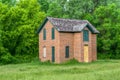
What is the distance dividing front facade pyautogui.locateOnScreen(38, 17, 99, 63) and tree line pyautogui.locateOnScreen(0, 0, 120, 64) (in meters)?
6.18

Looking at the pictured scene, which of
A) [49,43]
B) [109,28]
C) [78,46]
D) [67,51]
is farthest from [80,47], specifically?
[109,28]

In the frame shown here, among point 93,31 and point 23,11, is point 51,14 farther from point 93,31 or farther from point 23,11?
point 93,31

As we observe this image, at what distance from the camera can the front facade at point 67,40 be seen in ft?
152

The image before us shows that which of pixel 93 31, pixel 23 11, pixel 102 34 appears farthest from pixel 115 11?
pixel 23 11

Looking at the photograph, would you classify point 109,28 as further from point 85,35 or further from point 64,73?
point 64,73

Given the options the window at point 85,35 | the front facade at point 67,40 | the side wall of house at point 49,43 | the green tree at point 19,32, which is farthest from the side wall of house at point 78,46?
the green tree at point 19,32

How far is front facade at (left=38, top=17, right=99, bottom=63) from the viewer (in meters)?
46.4

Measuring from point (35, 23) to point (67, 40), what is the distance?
11.4 metres

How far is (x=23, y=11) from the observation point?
54.1 m

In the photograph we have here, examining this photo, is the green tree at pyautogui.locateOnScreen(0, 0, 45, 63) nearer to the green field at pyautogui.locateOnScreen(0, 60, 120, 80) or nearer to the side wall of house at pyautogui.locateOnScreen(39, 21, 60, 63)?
the side wall of house at pyautogui.locateOnScreen(39, 21, 60, 63)

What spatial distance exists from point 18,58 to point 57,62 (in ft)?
31.9

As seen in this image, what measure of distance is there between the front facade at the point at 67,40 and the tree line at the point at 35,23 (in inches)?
243

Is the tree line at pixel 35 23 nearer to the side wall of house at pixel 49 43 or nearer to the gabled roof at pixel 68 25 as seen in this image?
the side wall of house at pixel 49 43

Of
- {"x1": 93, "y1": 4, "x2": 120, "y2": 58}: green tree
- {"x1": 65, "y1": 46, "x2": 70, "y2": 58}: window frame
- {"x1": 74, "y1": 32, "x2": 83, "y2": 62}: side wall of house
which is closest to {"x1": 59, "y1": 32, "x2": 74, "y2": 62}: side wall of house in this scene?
{"x1": 65, "y1": 46, "x2": 70, "y2": 58}: window frame
